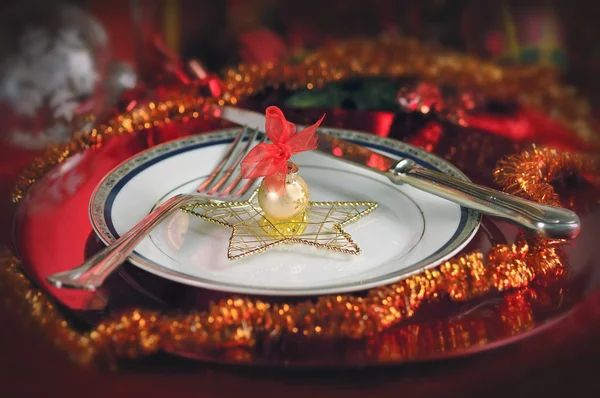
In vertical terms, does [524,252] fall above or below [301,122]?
below

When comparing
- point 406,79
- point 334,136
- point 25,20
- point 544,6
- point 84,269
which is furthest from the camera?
point 544,6

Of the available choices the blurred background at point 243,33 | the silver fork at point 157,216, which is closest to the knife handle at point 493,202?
the silver fork at point 157,216

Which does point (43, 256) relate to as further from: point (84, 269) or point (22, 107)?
point (22, 107)

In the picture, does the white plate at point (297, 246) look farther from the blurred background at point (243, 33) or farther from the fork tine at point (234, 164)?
the blurred background at point (243, 33)

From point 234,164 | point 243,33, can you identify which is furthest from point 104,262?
point 243,33

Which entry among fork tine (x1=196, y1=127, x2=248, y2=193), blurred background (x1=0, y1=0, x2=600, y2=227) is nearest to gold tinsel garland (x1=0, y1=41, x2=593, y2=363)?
fork tine (x1=196, y1=127, x2=248, y2=193)

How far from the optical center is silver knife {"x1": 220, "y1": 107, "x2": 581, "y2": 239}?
0.34 m

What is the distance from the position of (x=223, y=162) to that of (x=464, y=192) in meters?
0.17

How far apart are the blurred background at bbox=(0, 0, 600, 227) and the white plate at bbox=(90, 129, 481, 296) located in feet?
1.16

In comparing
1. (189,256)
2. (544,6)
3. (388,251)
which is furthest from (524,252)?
(544,6)

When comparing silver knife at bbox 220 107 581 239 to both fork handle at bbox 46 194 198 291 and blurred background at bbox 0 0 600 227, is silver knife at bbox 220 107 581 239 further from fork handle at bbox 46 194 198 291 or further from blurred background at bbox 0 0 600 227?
blurred background at bbox 0 0 600 227

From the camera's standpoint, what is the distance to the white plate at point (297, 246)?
33 centimetres

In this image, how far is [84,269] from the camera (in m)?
0.31

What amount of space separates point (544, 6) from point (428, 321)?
0.83 metres
